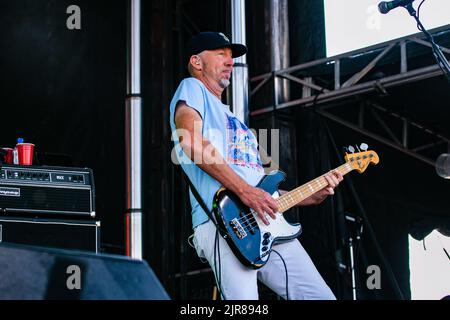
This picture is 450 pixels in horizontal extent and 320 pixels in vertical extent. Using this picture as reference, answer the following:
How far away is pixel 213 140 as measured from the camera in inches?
125

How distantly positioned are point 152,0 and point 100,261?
5989mm

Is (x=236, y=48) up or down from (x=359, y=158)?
up

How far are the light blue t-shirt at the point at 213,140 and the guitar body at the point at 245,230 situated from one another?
0.31ft

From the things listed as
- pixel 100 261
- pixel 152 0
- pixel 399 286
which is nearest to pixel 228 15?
→ pixel 152 0

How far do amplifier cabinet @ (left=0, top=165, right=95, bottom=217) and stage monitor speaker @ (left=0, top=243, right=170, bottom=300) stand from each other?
2.69 meters

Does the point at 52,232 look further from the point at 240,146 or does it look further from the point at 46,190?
the point at 240,146

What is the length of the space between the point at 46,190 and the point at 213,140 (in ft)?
4.38

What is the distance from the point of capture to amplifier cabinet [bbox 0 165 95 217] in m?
4.09

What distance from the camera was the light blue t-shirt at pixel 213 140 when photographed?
3.15 metres

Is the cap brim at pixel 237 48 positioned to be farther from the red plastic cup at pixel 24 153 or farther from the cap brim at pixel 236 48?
the red plastic cup at pixel 24 153

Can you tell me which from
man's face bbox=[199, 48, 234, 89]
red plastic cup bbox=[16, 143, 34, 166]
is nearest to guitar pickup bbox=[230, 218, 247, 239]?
man's face bbox=[199, 48, 234, 89]

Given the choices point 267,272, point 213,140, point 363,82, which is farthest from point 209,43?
point 363,82

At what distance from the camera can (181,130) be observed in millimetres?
3135

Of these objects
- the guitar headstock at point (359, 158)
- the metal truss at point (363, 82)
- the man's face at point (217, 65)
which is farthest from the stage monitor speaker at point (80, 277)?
the metal truss at point (363, 82)
